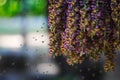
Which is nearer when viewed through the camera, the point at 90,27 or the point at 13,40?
the point at 90,27

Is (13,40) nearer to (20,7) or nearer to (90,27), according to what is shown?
(20,7)

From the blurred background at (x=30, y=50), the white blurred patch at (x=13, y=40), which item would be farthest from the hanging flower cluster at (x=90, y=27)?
the white blurred patch at (x=13, y=40)

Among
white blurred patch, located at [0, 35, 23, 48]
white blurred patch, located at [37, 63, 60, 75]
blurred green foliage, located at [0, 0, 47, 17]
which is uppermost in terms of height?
blurred green foliage, located at [0, 0, 47, 17]

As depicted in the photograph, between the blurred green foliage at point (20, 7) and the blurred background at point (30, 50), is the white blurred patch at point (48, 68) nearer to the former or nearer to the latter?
the blurred background at point (30, 50)

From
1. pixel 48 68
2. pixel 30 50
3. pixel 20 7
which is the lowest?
pixel 48 68

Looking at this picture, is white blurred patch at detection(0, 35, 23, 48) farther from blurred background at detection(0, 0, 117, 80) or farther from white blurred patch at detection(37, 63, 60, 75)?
white blurred patch at detection(37, 63, 60, 75)

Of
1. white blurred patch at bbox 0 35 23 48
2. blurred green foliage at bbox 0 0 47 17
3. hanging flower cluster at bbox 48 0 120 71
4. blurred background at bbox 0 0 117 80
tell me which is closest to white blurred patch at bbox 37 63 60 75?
blurred background at bbox 0 0 117 80

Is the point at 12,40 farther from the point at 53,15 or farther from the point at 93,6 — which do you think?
the point at 93,6

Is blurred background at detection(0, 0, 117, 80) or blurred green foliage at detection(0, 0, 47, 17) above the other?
blurred green foliage at detection(0, 0, 47, 17)

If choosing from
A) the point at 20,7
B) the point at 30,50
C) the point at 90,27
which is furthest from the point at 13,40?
the point at 90,27
